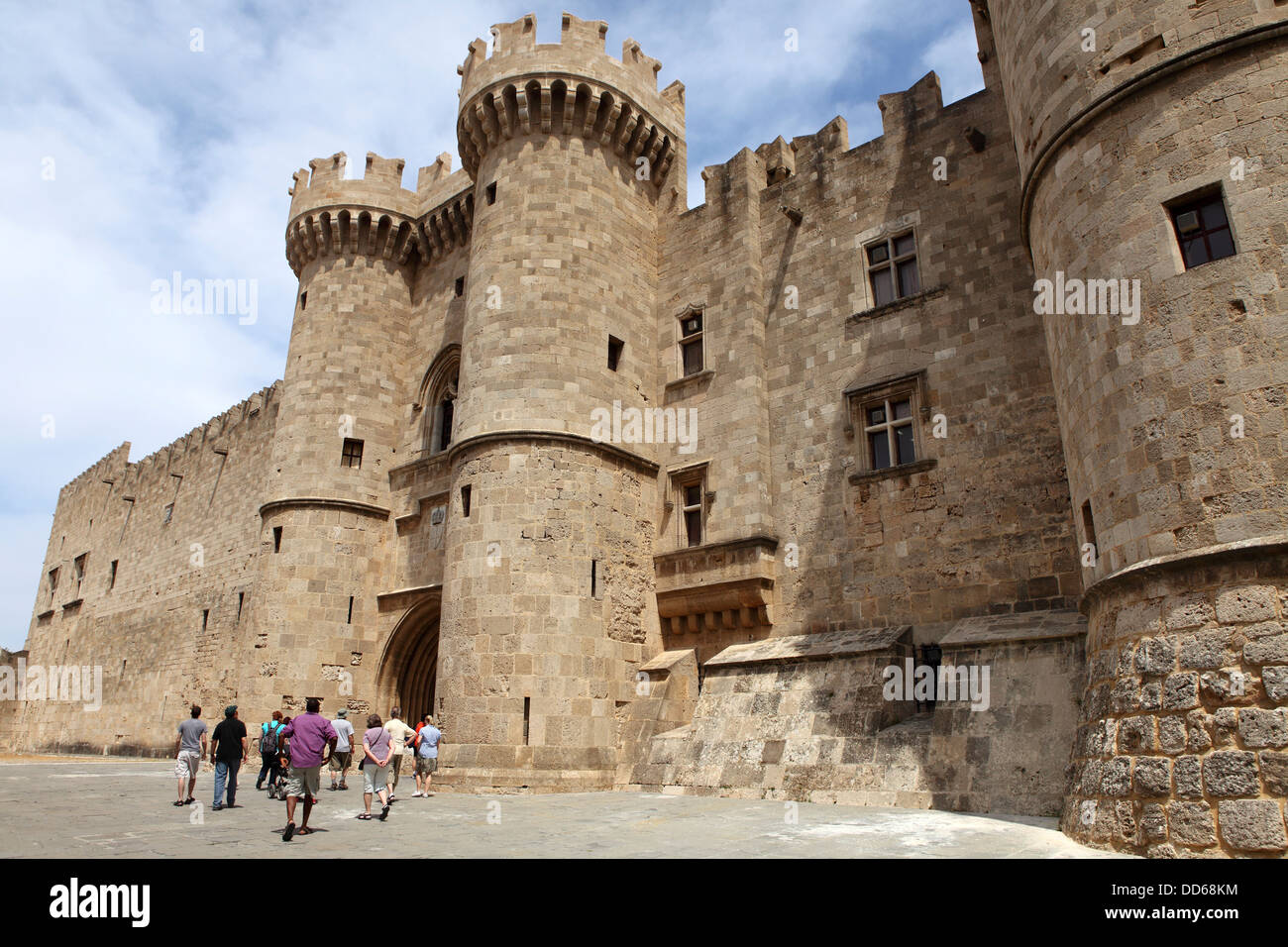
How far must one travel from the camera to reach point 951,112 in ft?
46.0

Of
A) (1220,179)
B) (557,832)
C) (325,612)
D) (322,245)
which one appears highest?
(322,245)

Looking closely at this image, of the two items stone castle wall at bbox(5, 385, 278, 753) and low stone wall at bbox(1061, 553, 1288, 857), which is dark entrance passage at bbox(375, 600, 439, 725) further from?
low stone wall at bbox(1061, 553, 1288, 857)

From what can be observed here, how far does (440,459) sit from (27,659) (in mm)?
28254

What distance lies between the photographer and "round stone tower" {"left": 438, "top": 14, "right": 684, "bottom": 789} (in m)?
12.9

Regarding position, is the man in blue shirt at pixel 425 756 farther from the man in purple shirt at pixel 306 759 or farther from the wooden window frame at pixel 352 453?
the wooden window frame at pixel 352 453

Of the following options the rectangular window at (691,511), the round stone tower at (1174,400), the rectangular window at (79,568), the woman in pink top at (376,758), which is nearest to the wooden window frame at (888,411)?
the rectangular window at (691,511)

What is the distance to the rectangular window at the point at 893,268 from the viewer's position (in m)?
14.0

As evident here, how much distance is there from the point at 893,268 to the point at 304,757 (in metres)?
11.1

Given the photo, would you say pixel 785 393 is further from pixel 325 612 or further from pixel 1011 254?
pixel 325 612

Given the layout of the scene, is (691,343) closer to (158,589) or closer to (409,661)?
(409,661)

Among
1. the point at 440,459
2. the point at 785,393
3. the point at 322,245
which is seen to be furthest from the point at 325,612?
the point at 785,393

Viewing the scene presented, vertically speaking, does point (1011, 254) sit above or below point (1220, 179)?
above

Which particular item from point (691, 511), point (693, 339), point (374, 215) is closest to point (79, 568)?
point (374, 215)

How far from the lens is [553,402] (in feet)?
47.6
